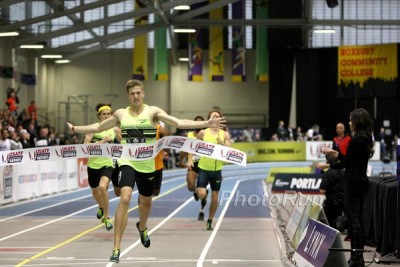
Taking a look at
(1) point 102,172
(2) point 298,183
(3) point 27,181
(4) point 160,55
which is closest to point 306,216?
(1) point 102,172

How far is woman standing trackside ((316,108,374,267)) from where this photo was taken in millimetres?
11211

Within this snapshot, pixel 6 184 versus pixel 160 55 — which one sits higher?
pixel 160 55

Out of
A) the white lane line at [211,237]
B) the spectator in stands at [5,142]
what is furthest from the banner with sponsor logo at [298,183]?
the spectator in stands at [5,142]

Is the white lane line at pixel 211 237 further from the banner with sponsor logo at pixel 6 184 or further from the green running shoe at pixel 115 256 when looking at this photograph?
the banner with sponsor logo at pixel 6 184

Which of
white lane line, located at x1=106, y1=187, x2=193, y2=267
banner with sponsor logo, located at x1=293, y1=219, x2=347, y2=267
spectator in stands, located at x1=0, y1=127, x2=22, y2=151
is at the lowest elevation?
white lane line, located at x1=106, y1=187, x2=193, y2=267

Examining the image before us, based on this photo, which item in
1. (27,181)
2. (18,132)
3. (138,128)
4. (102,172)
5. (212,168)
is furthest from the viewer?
(18,132)

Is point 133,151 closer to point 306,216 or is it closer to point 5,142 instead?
point 306,216

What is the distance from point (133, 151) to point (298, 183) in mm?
16810

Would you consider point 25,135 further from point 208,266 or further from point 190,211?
point 208,266

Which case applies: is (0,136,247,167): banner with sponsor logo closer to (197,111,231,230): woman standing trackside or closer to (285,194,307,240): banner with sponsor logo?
(285,194,307,240): banner with sponsor logo

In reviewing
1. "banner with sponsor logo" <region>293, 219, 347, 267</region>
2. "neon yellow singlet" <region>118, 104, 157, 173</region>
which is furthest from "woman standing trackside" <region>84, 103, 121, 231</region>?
"banner with sponsor logo" <region>293, 219, 347, 267</region>

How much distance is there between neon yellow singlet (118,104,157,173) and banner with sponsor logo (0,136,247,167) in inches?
2.7

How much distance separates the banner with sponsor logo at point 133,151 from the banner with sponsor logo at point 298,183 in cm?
1450

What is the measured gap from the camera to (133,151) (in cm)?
1110
